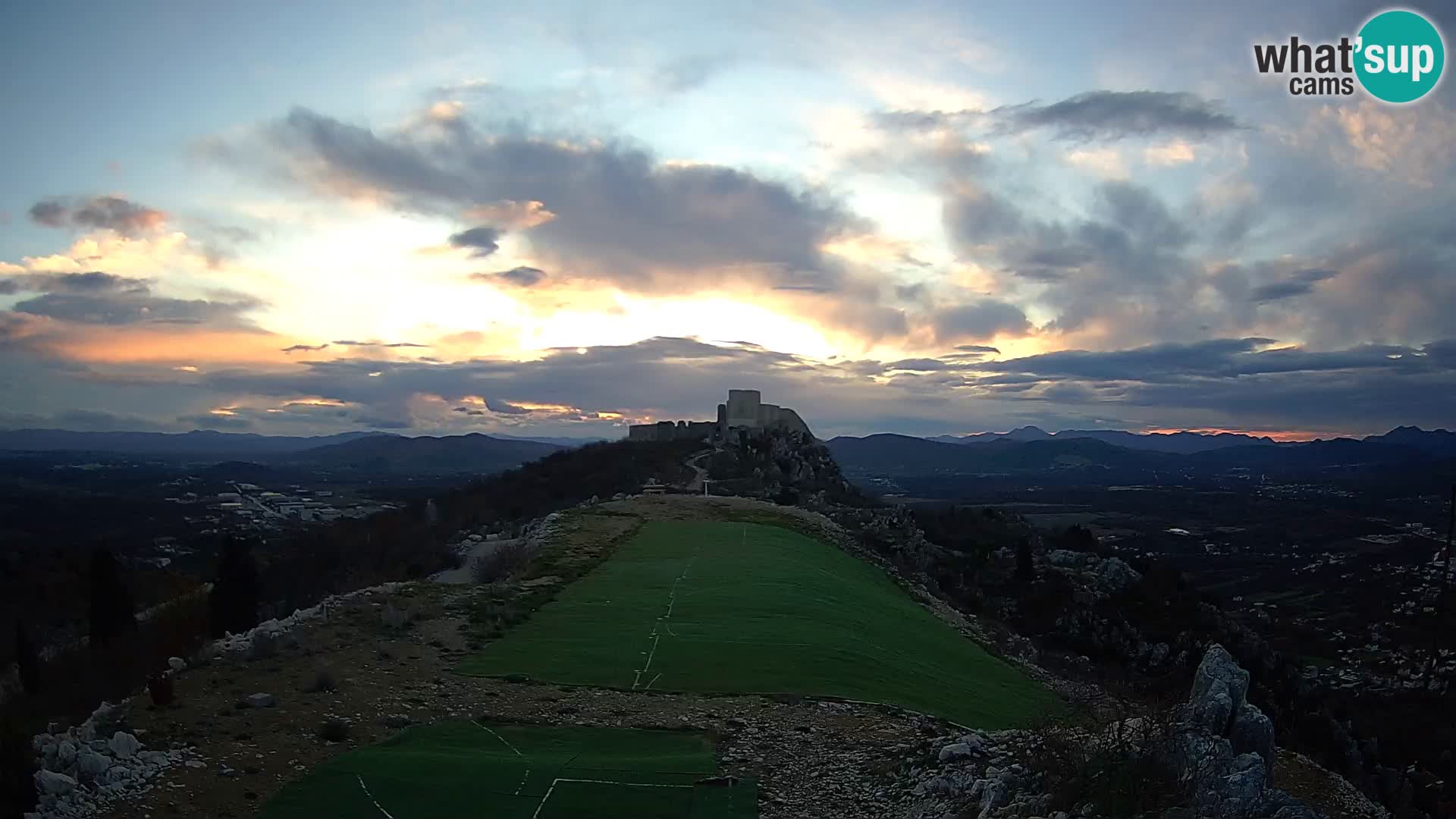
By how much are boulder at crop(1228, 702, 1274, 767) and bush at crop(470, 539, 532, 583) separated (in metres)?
17.9

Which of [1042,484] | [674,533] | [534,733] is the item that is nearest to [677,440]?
[674,533]

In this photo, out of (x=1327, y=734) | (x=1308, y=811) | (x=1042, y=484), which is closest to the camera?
(x=1308, y=811)

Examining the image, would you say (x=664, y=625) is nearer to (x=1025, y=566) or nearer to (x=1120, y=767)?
(x=1120, y=767)

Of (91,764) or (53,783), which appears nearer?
(53,783)

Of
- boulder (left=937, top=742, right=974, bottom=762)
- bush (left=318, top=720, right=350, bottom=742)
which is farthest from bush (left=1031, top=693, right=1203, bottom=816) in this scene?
bush (left=318, top=720, right=350, bottom=742)

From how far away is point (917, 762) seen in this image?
11.0 m

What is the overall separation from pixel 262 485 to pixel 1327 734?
137m

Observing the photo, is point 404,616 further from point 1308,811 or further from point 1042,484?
point 1042,484

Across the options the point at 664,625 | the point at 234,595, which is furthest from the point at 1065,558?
the point at 234,595

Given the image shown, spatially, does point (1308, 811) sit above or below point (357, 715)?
above

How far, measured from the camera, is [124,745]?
9703mm

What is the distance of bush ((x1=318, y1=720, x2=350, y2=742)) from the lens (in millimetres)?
11305

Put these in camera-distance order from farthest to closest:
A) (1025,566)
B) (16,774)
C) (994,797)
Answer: (1025,566) < (994,797) < (16,774)

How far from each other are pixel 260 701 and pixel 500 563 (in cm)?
1418
